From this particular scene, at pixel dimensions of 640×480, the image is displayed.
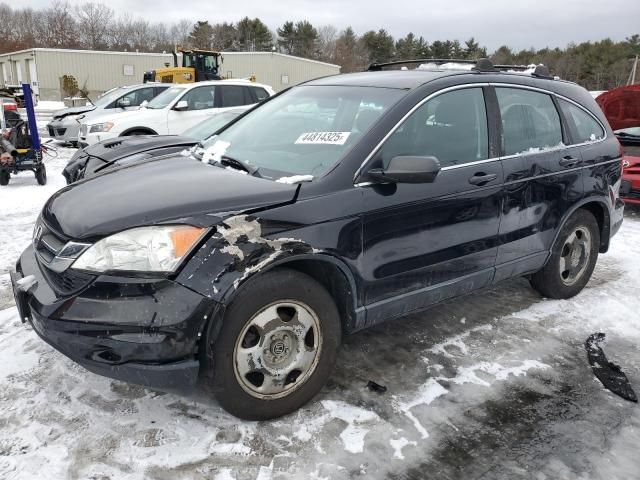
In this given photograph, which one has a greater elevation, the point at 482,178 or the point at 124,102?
the point at 482,178

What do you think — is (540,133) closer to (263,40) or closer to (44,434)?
(44,434)

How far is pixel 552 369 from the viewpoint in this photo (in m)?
3.30

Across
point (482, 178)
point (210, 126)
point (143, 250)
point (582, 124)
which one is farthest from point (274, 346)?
point (210, 126)

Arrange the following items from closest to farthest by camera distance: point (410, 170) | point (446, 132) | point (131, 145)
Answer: point (410, 170) → point (446, 132) → point (131, 145)

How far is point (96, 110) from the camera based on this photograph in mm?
13117

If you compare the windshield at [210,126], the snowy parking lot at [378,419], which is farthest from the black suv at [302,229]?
the windshield at [210,126]

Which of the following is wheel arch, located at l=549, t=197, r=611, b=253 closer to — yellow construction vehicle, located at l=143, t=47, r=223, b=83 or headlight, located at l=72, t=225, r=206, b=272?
headlight, located at l=72, t=225, r=206, b=272

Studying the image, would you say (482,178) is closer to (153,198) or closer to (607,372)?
(607,372)

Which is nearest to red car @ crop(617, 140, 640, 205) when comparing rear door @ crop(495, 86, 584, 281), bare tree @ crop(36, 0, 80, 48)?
rear door @ crop(495, 86, 584, 281)

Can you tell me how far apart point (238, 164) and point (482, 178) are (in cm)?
152

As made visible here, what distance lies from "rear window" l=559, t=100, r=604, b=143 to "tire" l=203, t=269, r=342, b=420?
2622 mm

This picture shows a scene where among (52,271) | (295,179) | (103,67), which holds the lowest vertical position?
(52,271)

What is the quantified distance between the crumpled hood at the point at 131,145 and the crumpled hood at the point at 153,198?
254 centimetres

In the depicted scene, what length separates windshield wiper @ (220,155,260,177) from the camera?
9.72 ft
